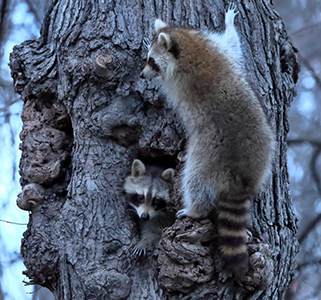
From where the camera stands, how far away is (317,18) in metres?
6.21

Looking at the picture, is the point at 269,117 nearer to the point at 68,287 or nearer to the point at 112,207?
the point at 112,207

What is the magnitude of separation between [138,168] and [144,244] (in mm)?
615

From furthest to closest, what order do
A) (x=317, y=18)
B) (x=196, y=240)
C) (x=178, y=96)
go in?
(x=317, y=18), (x=178, y=96), (x=196, y=240)

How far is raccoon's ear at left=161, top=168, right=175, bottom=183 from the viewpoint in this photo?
10.8ft

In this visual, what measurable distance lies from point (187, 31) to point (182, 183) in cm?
97

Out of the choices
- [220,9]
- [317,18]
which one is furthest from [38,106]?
[317,18]

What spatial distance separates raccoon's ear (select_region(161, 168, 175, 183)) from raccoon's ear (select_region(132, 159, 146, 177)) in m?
0.15

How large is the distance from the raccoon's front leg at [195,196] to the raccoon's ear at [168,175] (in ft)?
1.78

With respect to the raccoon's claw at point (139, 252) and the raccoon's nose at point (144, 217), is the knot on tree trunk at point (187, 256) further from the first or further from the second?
the raccoon's nose at point (144, 217)

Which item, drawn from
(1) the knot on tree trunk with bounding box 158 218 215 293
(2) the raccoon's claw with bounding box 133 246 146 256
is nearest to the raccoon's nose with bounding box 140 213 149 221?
(2) the raccoon's claw with bounding box 133 246 146 256

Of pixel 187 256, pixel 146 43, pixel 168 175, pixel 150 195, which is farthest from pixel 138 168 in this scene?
pixel 187 256

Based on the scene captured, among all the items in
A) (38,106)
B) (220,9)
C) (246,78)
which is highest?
(220,9)

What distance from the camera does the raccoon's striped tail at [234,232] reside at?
7.86ft

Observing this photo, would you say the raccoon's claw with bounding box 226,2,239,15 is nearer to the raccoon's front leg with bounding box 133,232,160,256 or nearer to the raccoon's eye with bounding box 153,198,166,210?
the raccoon's eye with bounding box 153,198,166,210
